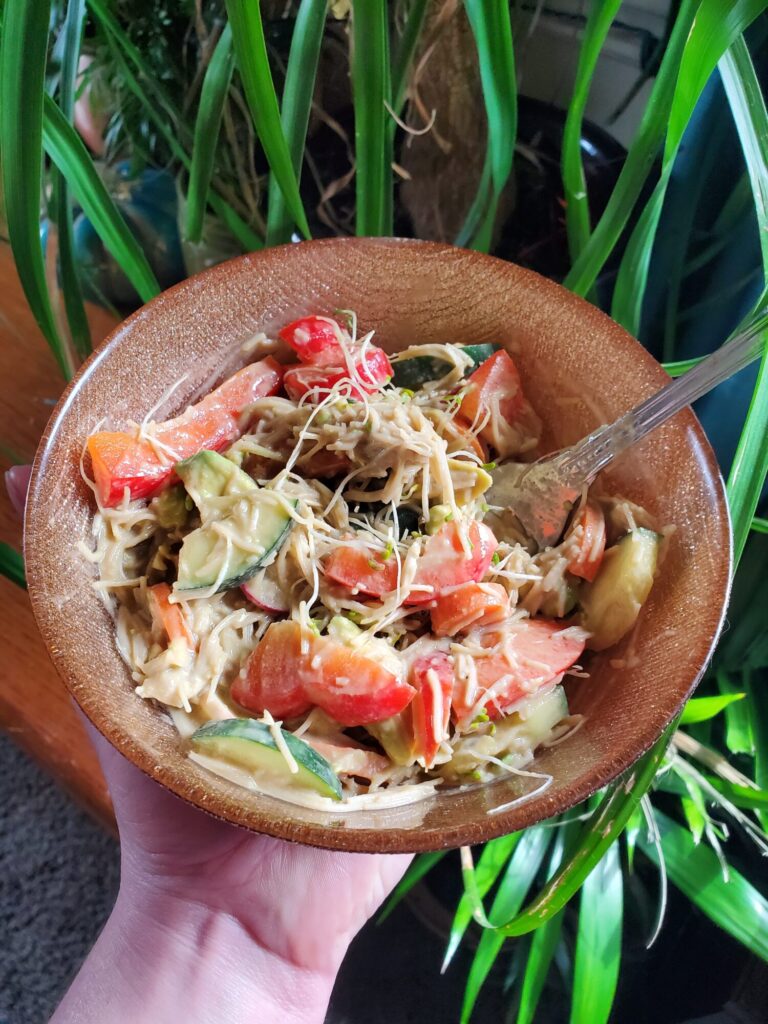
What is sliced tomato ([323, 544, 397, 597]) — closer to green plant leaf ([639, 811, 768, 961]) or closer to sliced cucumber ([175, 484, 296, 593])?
sliced cucumber ([175, 484, 296, 593])

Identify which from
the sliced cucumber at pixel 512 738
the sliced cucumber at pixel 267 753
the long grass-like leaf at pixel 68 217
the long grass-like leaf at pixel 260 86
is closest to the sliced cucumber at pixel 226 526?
the sliced cucumber at pixel 267 753

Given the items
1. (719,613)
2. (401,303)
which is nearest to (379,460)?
(401,303)

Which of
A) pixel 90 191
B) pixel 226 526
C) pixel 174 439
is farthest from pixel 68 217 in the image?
pixel 226 526

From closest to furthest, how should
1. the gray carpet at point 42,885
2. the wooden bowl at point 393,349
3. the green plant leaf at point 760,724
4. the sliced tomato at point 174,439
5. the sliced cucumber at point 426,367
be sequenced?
the wooden bowl at point 393,349
the sliced tomato at point 174,439
the sliced cucumber at point 426,367
the green plant leaf at point 760,724
the gray carpet at point 42,885

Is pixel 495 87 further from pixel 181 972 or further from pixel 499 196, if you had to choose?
pixel 181 972

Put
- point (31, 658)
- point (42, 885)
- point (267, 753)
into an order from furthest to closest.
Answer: point (42, 885) → point (31, 658) → point (267, 753)

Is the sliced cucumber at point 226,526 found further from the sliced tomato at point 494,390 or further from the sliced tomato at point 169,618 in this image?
the sliced tomato at point 494,390

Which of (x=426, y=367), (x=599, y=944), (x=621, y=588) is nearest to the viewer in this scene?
(x=621, y=588)
